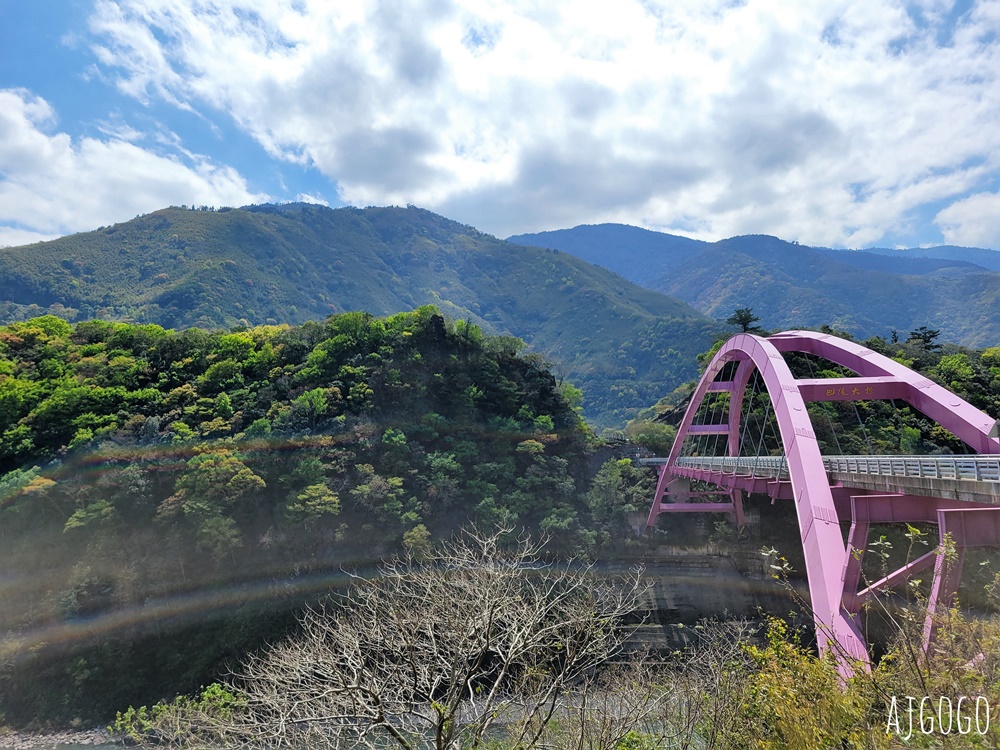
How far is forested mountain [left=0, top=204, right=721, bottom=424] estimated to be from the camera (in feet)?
310

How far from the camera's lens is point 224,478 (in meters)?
27.9

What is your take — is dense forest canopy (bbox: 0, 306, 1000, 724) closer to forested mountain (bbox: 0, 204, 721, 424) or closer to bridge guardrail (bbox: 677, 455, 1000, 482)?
bridge guardrail (bbox: 677, 455, 1000, 482)

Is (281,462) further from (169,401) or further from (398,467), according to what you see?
(169,401)

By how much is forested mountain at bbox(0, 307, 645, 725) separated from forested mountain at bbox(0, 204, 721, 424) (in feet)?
158

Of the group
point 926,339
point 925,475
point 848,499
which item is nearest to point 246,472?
point 848,499

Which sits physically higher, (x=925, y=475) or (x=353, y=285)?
(x=353, y=285)

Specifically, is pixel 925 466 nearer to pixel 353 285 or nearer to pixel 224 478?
pixel 224 478

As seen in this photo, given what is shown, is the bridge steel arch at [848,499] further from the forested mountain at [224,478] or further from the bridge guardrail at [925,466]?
the forested mountain at [224,478]

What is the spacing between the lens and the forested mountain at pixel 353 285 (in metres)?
94.4

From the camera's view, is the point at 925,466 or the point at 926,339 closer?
the point at 925,466

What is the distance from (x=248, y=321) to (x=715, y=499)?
91.0m

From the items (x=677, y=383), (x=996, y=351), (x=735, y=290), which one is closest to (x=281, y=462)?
(x=996, y=351)

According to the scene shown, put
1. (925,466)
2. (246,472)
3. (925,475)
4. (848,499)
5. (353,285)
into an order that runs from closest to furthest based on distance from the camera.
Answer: (925,475), (925,466), (848,499), (246,472), (353,285)

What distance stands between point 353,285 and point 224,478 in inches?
4672
